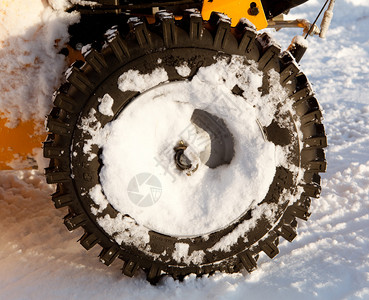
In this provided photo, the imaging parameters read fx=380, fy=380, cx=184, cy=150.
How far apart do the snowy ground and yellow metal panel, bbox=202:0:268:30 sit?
880 millimetres

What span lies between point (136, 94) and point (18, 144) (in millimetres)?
774

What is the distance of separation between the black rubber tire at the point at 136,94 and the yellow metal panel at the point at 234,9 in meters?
0.32

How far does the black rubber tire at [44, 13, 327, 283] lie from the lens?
1623mm

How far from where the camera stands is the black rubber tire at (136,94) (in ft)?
5.32

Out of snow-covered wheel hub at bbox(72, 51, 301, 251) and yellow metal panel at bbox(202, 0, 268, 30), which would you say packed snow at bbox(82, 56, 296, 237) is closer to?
snow-covered wheel hub at bbox(72, 51, 301, 251)

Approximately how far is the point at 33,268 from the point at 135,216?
27.5 inches

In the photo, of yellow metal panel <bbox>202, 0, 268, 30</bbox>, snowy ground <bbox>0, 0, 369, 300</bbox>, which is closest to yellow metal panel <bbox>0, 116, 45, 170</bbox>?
snowy ground <bbox>0, 0, 369, 300</bbox>

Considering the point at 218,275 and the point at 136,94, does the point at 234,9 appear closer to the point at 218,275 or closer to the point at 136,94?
the point at 136,94

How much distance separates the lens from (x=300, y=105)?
1.78 m

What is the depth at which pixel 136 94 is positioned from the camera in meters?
1.66

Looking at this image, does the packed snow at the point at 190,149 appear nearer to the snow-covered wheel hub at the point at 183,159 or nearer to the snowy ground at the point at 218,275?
the snow-covered wheel hub at the point at 183,159

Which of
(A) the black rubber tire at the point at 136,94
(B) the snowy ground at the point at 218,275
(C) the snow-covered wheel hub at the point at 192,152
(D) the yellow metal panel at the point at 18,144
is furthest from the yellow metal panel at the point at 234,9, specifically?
(D) the yellow metal panel at the point at 18,144

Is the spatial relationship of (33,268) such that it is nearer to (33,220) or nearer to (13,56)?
(33,220)

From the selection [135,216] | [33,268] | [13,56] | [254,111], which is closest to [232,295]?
[135,216]
